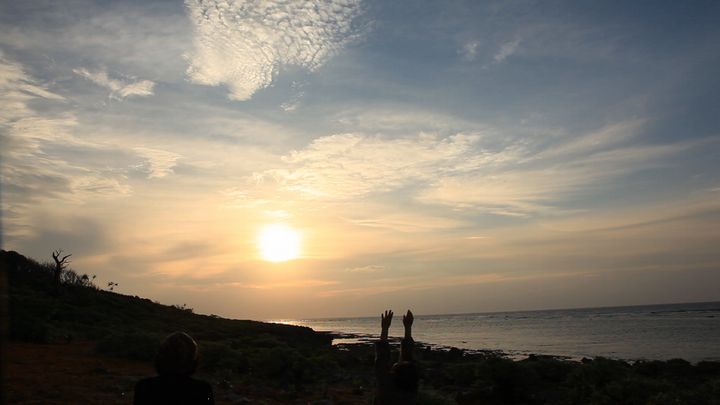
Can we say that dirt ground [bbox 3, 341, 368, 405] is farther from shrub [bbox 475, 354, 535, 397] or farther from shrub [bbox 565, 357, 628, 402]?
shrub [bbox 565, 357, 628, 402]

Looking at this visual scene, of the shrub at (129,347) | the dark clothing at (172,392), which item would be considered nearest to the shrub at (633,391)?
the dark clothing at (172,392)

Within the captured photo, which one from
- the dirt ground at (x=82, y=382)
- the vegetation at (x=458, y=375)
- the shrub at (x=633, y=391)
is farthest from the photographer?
the vegetation at (x=458, y=375)

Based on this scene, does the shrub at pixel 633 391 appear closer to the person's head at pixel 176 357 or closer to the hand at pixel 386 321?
the hand at pixel 386 321

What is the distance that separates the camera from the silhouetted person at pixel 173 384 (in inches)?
118

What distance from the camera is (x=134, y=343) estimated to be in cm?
1551

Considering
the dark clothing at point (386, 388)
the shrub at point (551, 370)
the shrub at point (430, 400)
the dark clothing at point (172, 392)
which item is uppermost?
the dark clothing at point (172, 392)

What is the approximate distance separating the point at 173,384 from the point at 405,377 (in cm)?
215

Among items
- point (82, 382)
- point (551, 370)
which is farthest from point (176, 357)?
point (551, 370)

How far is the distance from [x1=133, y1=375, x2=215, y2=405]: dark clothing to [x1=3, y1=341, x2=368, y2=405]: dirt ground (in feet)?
25.2

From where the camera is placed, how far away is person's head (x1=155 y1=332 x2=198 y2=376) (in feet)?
10.0

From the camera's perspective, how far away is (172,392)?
3004mm

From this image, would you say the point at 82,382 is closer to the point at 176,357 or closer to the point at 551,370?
the point at 176,357

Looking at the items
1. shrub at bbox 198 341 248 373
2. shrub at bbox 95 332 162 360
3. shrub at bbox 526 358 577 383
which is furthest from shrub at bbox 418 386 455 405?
shrub at bbox 95 332 162 360

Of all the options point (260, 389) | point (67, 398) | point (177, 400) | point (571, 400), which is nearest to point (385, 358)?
point (177, 400)
